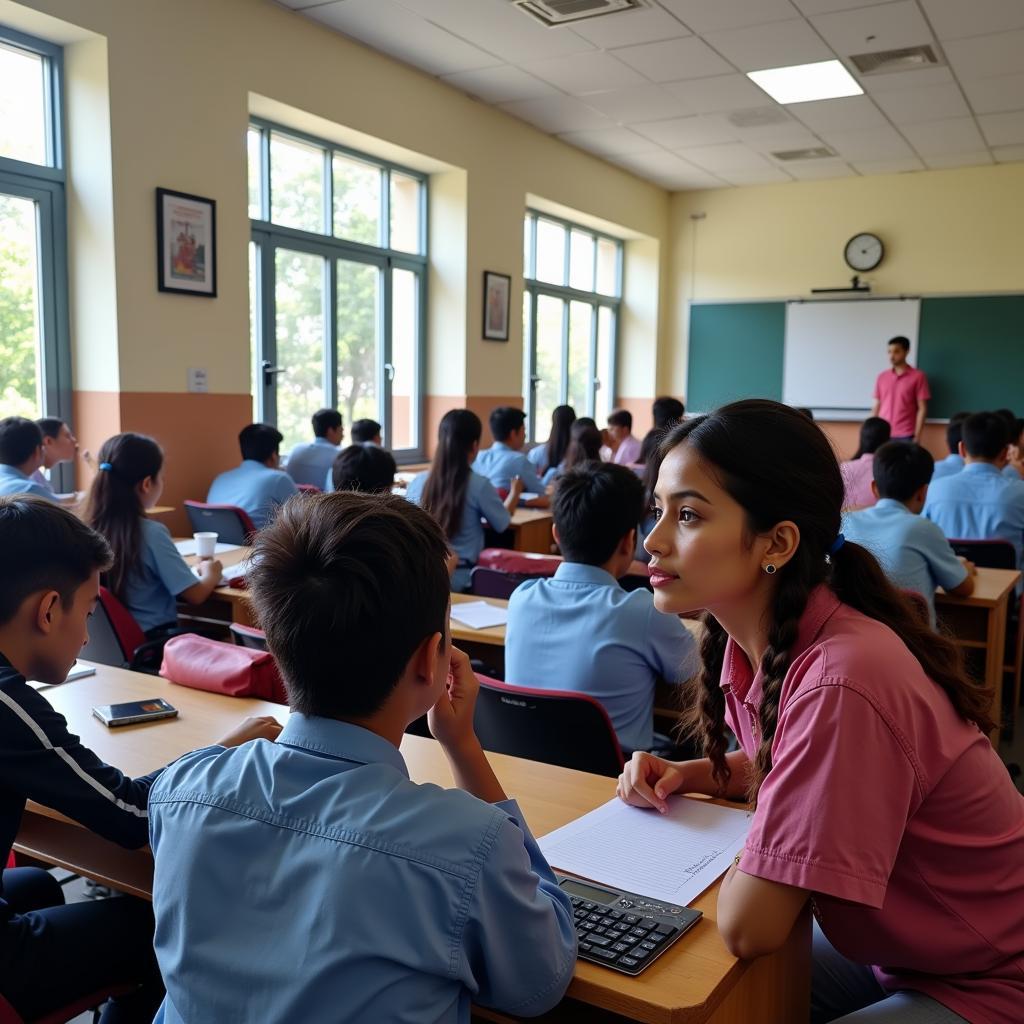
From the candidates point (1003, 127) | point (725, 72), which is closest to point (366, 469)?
point (725, 72)

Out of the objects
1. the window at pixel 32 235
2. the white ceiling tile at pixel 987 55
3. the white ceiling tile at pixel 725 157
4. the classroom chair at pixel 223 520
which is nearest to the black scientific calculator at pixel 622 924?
the classroom chair at pixel 223 520

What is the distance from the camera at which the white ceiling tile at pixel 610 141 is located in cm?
804

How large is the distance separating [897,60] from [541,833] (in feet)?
20.5

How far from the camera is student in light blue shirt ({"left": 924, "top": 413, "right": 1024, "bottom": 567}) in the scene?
14.2 feet

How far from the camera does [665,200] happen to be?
33.8ft

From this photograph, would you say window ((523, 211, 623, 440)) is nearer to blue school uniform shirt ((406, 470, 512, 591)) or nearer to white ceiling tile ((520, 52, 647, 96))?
white ceiling tile ((520, 52, 647, 96))

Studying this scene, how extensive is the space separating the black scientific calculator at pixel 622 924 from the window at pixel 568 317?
7302 mm

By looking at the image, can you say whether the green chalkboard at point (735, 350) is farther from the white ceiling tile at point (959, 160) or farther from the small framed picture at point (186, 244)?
the small framed picture at point (186, 244)

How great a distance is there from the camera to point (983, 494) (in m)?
4.38

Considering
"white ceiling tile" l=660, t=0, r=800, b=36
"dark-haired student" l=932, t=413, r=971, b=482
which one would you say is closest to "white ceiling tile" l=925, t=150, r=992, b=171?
"white ceiling tile" l=660, t=0, r=800, b=36

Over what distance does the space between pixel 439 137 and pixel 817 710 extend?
255 inches

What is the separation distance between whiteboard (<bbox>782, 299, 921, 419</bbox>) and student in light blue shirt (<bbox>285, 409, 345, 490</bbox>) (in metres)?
5.05

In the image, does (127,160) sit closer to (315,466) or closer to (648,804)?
(315,466)

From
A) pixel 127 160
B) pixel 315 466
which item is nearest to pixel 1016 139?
pixel 315 466
